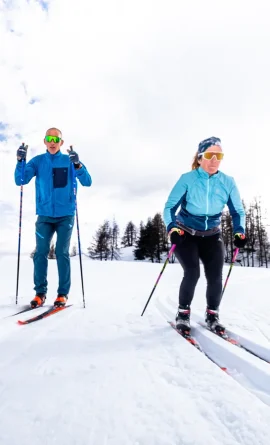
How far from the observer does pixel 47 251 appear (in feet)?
14.0

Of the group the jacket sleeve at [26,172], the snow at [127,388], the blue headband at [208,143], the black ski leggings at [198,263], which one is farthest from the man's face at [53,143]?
the snow at [127,388]

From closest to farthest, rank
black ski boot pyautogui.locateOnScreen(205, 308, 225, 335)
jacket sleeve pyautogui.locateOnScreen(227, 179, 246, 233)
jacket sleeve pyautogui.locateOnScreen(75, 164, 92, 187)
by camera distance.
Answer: black ski boot pyautogui.locateOnScreen(205, 308, 225, 335) → jacket sleeve pyautogui.locateOnScreen(227, 179, 246, 233) → jacket sleeve pyautogui.locateOnScreen(75, 164, 92, 187)

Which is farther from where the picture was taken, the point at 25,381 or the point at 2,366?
the point at 2,366

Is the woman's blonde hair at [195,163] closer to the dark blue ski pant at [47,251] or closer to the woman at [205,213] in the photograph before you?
the woman at [205,213]

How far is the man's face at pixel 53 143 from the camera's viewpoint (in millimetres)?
4332

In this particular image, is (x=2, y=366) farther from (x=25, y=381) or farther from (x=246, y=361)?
(x=246, y=361)

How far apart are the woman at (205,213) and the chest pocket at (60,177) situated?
6.50ft

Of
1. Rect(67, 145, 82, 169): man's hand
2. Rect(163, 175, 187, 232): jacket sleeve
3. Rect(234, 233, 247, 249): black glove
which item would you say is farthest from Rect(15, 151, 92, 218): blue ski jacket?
Rect(234, 233, 247, 249): black glove

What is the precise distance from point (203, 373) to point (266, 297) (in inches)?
155

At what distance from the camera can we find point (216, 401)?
1359 mm

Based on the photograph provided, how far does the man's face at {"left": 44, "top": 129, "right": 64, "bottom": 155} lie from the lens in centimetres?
433

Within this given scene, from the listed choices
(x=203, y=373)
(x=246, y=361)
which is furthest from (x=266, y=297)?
(x=203, y=373)

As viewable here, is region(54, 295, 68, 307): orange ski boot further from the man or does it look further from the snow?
the snow

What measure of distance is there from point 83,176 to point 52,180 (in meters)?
0.55
